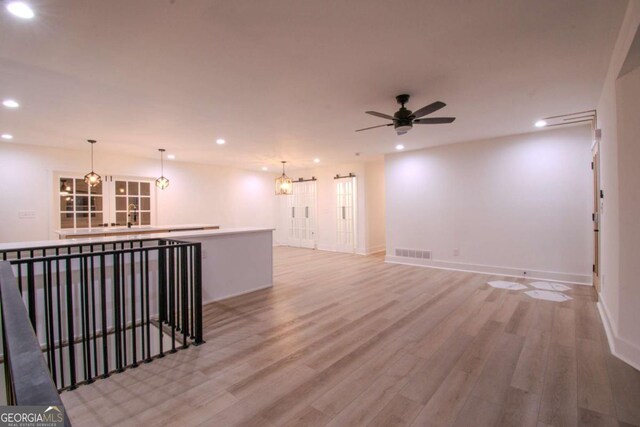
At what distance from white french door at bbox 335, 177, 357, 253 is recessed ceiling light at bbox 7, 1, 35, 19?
7.10 metres

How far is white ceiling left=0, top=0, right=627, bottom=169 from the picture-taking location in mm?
2082

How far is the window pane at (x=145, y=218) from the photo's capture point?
7379 millimetres

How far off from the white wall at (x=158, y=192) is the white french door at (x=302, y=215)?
2.59ft

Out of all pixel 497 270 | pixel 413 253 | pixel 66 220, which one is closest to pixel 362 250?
pixel 413 253

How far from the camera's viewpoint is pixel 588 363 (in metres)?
2.51

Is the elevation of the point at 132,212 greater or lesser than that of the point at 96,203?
lesser

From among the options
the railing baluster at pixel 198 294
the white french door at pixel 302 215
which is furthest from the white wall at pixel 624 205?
the white french door at pixel 302 215

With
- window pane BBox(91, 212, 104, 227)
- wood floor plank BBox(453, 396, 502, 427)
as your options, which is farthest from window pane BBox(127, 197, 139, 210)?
wood floor plank BBox(453, 396, 502, 427)

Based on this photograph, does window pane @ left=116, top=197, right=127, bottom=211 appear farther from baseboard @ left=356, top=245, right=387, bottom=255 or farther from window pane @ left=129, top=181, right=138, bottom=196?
baseboard @ left=356, top=245, right=387, bottom=255

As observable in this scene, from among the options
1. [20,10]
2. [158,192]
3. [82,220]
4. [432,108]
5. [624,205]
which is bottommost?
[82,220]

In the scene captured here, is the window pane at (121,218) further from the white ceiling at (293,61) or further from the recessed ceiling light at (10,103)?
the recessed ceiling light at (10,103)

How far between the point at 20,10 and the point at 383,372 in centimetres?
368

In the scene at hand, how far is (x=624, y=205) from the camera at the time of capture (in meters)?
2.61

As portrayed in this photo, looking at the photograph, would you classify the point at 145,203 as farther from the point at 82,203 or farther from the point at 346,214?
the point at 346,214
